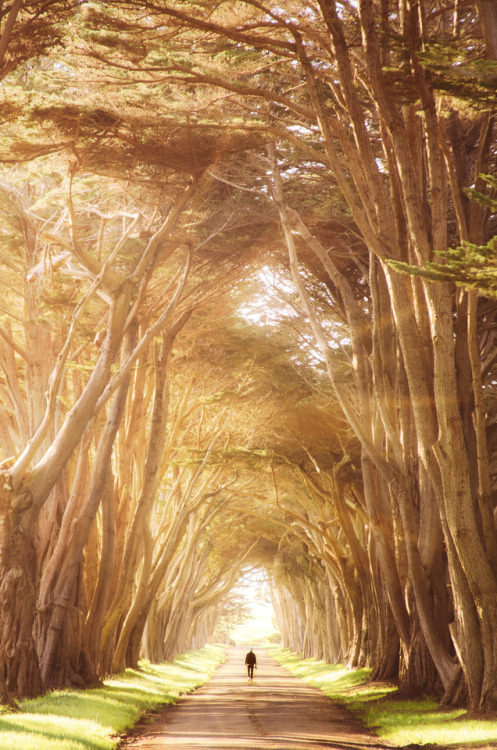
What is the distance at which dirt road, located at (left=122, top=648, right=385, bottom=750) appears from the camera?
8.50 metres

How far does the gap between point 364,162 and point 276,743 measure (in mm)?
6896

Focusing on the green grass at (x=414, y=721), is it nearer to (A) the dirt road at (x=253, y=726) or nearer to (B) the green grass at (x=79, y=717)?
(A) the dirt road at (x=253, y=726)

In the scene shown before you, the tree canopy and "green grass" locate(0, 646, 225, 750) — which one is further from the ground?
the tree canopy

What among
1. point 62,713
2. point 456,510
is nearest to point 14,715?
point 62,713

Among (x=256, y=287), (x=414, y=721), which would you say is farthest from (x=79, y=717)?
(x=256, y=287)

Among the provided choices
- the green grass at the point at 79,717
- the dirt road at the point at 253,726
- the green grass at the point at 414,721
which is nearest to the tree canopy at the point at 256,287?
the green grass at the point at 414,721

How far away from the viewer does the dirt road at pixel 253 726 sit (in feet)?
27.9

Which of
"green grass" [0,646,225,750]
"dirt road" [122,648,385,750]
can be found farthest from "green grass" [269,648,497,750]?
"green grass" [0,646,225,750]

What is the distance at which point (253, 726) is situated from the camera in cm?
1074

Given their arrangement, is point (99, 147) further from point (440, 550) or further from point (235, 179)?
point (440, 550)

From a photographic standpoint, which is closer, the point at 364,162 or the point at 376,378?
the point at 364,162

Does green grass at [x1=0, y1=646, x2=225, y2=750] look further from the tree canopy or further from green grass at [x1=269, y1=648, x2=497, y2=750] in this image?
green grass at [x1=269, y1=648, x2=497, y2=750]

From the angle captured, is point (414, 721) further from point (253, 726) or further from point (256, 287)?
point (256, 287)

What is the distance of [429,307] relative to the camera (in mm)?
9125
